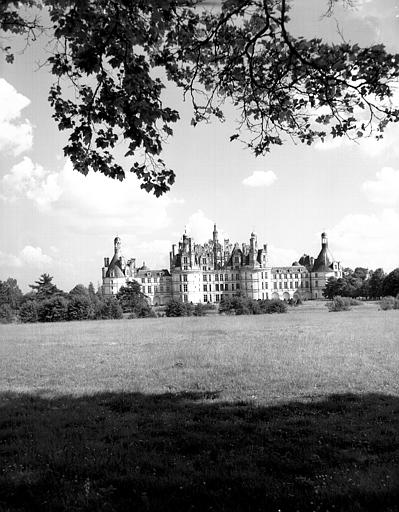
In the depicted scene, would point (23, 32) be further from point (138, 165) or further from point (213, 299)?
point (213, 299)

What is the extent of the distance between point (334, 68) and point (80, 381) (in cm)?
1020

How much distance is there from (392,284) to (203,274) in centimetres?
4675

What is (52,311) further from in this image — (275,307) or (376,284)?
(376,284)

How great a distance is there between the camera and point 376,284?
9856 cm

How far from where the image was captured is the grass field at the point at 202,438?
534 centimetres

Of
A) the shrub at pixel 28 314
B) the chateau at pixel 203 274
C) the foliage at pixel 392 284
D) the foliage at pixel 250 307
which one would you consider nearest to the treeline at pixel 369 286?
the foliage at pixel 392 284

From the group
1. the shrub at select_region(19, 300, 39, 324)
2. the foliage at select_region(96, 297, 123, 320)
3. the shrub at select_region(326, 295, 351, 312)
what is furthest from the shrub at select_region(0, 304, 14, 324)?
the shrub at select_region(326, 295, 351, 312)

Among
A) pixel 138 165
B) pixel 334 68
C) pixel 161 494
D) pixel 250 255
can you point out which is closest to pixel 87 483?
pixel 161 494

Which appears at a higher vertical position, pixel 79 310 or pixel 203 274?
pixel 203 274

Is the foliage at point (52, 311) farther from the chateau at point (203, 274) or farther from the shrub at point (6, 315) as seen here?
the chateau at point (203, 274)

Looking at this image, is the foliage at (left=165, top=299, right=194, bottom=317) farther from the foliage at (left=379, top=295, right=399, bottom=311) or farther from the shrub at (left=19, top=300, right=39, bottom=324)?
the foliage at (left=379, top=295, right=399, bottom=311)

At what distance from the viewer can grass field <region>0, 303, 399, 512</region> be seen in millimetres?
5344

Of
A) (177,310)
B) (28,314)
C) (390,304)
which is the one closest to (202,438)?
(390,304)

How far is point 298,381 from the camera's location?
1240cm
